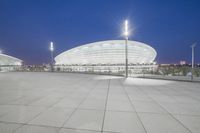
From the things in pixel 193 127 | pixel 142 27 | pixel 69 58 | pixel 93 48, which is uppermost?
pixel 142 27

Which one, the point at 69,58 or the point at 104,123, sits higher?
the point at 69,58

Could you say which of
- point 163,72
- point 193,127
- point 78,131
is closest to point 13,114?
point 78,131

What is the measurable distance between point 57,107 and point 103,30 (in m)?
99.1

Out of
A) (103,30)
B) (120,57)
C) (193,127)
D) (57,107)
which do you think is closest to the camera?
(193,127)

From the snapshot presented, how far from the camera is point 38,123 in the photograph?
8.80ft

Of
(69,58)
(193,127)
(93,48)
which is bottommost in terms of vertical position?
(193,127)

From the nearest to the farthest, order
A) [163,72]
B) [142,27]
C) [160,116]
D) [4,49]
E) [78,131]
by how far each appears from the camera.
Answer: [78,131] < [160,116] < [163,72] < [4,49] < [142,27]

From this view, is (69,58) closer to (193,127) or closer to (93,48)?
(93,48)

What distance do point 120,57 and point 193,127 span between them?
58.6 metres

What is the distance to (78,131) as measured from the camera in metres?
2.38

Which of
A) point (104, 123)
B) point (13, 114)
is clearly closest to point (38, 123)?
point (13, 114)

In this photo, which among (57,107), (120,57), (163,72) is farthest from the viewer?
(120,57)

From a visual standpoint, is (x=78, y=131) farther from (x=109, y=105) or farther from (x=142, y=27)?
(x=142, y=27)

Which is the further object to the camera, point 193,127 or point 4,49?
point 4,49
